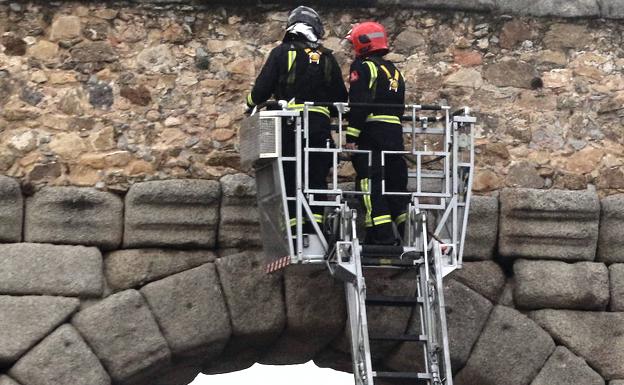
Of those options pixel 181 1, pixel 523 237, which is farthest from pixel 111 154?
pixel 523 237

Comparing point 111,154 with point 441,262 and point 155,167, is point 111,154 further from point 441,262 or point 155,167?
point 441,262

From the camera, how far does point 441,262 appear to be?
35.6 ft

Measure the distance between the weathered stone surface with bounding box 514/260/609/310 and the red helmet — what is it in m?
1.74

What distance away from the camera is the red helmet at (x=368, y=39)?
37.2 feet

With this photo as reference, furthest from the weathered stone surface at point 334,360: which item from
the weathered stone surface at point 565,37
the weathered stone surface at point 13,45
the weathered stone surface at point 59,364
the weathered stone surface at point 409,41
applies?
the weathered stone surface at point 13,45

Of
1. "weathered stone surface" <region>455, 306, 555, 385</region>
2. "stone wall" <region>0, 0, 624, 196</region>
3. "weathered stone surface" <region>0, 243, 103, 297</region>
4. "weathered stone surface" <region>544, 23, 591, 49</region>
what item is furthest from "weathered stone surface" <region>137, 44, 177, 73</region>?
"weathered stone surface" <region>455, 306, 555, 385</region>

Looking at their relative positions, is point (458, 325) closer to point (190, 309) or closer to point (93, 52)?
point (190, 309)

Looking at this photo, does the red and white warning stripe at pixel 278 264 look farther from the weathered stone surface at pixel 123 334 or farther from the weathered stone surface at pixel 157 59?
the weathered stone surface at pixel 157 59

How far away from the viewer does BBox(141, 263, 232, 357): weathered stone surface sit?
11.7 m

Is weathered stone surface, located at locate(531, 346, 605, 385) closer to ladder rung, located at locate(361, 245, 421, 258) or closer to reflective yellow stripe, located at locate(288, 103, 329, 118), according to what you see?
ladder rung, located at locate(361, 245, 421, 258)

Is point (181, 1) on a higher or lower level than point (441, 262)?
higher

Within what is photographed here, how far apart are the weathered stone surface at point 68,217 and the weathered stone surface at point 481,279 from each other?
2206mm

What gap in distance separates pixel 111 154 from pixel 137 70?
55cm

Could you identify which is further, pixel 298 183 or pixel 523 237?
pixel 523 237
